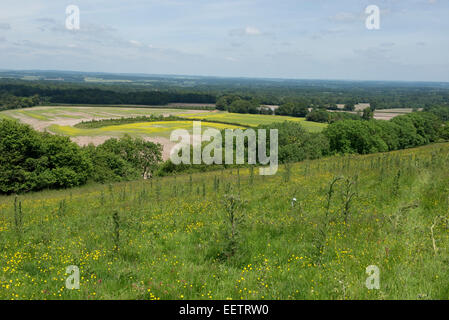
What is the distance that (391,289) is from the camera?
515cm

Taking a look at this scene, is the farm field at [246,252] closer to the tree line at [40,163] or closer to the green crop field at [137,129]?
the tree line at [40,163]

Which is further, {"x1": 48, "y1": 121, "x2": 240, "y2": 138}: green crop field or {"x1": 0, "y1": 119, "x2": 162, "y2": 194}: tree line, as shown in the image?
{"x1": 48, "y1": 121, "x2": 240, "y2": 138}: green crop field

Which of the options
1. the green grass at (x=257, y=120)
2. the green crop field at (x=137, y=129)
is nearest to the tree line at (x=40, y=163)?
the green crop field at (x=137, y=129)

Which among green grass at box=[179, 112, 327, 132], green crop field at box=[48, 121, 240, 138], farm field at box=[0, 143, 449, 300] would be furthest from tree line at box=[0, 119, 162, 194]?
green grass at box=[179, 112, 327, 132]

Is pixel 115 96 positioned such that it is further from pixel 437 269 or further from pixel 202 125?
pixel 437 269

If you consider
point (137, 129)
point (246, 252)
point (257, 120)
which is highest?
point (257, 120)

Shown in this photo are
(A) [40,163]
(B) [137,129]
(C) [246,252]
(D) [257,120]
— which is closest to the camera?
(C) [246,252]

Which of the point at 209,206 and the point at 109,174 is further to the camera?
the point at 109,174

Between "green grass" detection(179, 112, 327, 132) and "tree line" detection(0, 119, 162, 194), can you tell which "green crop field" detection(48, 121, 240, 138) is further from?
"tree line" detection(0, 119, 162, 194)

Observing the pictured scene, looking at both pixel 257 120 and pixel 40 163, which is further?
pixel 257 120

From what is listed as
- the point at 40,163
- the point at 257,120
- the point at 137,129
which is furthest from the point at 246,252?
the point at 257,120

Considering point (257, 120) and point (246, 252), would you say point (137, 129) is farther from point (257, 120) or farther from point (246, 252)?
point (246, 252)
